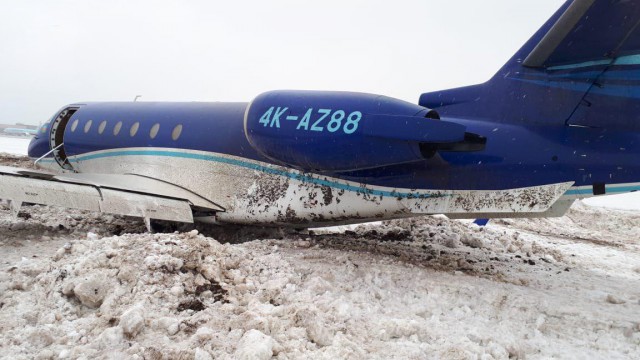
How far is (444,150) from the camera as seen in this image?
17.3ft

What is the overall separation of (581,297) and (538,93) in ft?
7.06

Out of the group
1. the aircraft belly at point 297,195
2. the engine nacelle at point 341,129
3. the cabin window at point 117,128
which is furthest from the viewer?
the cabin window at point 117,128

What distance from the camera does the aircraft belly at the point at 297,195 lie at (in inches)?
210

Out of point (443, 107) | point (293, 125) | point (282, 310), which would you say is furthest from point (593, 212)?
point (282, 310)

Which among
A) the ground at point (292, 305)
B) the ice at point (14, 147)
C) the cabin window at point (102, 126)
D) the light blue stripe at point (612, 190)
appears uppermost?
the cabin window at point (102, 126)

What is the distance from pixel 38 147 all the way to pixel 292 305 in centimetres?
1049

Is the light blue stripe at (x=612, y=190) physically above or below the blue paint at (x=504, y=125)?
below

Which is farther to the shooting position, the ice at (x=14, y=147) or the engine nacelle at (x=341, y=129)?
the ice at (x=14, y=147)

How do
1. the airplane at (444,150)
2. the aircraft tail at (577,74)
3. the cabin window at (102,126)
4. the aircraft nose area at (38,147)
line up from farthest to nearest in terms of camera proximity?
the aircraft nose area at (38,147), the cabin window at (102,126), the airplane at (444,150), the aircraft tail at (577,74)

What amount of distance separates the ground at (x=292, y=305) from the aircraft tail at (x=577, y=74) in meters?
1.82

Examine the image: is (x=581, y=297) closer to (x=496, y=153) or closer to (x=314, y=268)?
(x=496, y=153)

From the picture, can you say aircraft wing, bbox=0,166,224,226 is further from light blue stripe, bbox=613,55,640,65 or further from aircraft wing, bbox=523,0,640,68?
light blue stripe, bbox=613,55,640,65

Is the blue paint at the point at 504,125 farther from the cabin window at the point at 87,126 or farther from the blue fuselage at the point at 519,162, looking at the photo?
the cabin window at the point at 87,126

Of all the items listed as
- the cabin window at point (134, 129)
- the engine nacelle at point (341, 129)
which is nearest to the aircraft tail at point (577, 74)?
the engine nacelle at point (341, 129)
